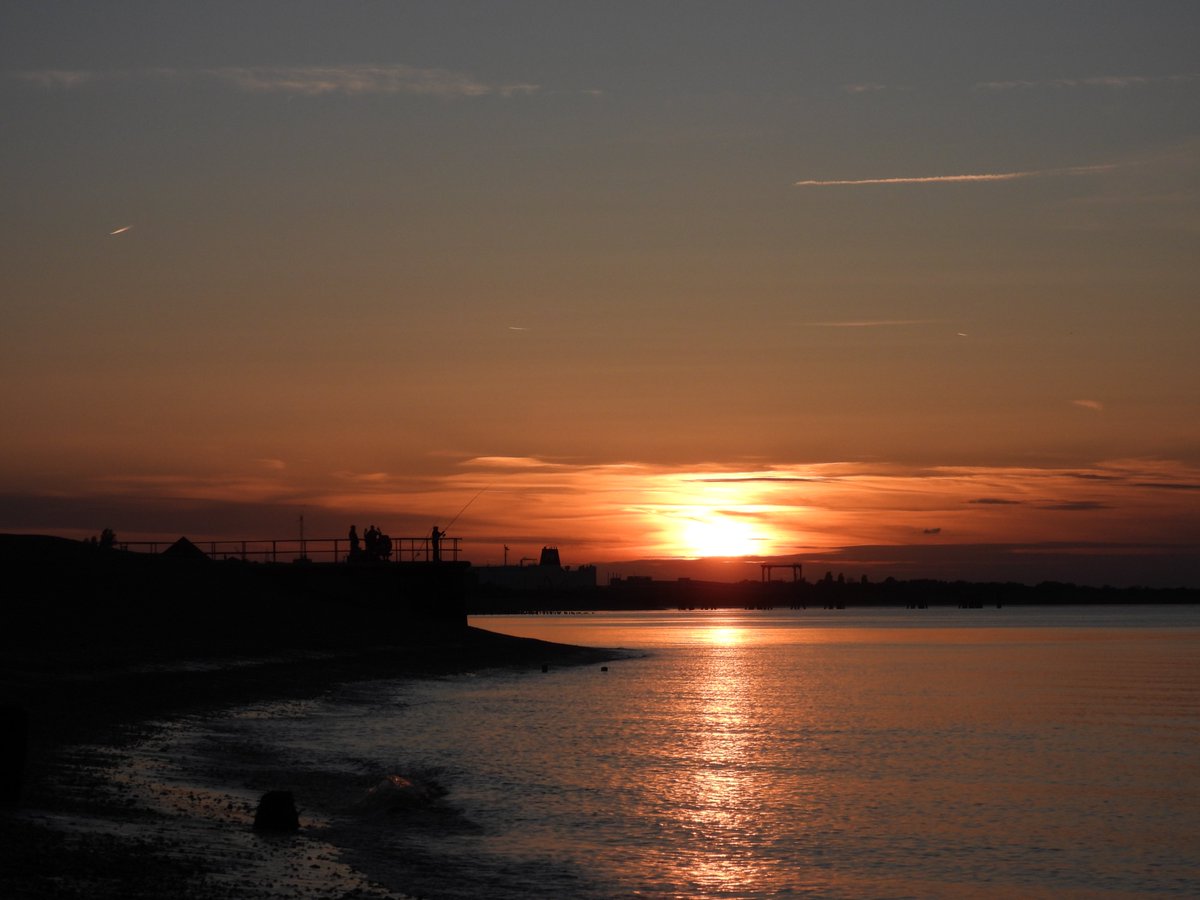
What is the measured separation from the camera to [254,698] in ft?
163

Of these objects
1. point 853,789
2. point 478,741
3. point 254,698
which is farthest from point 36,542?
point 853,789

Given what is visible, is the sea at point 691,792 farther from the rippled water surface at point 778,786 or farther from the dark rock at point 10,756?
the dark rock at point 10,756

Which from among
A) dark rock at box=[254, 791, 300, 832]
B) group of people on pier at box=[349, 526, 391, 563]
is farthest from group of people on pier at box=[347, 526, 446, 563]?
dark rock at box=[254, 791, 300, 832]

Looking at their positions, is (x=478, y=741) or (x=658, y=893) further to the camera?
(x=478, y=741)

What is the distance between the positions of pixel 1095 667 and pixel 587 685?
4116 cm

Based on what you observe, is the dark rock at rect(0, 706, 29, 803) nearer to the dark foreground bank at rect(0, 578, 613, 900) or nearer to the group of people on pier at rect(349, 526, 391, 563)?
the dark foreground bank at rect(0, 578, 613, 900)

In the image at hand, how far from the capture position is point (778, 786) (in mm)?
33031

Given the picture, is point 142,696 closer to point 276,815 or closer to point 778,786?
point 778,786

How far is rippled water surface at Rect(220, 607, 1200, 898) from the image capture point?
22078mm

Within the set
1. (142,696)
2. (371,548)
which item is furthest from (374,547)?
(142,696)

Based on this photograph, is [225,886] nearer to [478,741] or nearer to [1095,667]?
[478,741]

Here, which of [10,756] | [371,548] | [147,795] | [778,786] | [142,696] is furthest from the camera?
[371,548]

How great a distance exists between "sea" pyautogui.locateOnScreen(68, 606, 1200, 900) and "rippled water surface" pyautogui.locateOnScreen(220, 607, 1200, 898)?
11 cm

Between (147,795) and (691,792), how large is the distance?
13.1m
